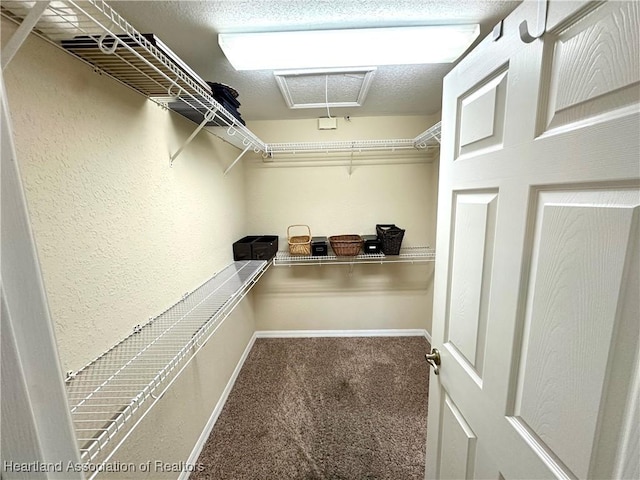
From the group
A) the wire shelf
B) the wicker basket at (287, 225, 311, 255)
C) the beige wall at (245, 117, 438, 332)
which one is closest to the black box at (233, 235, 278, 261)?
the wicker basket at (287, 225, 311, 255)

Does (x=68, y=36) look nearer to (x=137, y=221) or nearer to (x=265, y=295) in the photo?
(x=137, y=221)

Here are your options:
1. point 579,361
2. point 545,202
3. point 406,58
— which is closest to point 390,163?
point 406,58

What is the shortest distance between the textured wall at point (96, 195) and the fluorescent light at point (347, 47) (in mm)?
530

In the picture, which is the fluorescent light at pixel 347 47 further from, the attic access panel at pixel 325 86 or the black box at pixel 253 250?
the black box at pixel 253 250

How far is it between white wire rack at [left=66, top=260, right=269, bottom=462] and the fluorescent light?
1306mm

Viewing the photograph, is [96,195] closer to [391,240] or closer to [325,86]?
[325,86]

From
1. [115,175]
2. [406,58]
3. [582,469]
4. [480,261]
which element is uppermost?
[406,58]

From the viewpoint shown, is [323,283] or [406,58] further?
[323,283]

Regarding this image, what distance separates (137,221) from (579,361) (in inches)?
57.5

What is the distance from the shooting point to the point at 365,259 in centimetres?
262

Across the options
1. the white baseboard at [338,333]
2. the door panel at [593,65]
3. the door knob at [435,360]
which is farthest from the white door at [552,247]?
the white baseboard at [338,333]

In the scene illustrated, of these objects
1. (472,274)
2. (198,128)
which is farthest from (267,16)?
(472,274)

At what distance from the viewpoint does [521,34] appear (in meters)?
0.57

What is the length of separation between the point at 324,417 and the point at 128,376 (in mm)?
1371
